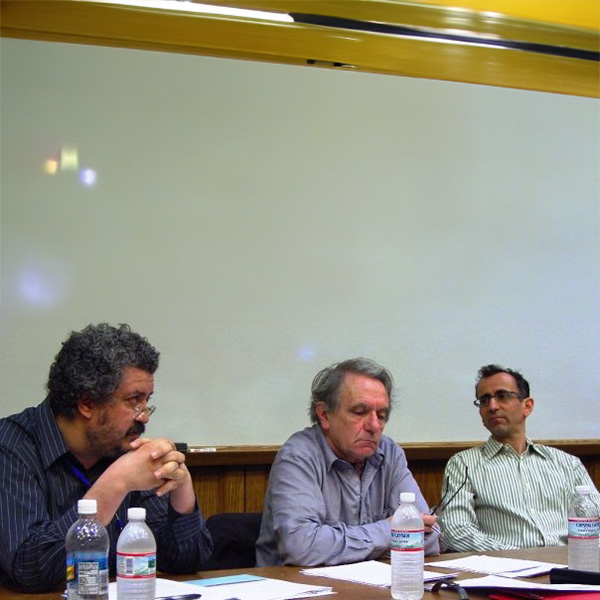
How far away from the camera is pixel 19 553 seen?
2.13 m

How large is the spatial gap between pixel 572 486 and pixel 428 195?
155cm

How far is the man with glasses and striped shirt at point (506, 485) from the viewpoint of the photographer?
11.6 ft

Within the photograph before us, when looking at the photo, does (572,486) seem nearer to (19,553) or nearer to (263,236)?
(263,236)

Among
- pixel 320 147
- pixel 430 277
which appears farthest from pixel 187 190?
pixel 430 277

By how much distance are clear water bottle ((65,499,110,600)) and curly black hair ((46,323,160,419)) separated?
527 mm

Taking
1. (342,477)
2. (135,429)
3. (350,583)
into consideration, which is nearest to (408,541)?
(350,583)

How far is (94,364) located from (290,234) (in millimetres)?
1909

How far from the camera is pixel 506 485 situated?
12.1 feet

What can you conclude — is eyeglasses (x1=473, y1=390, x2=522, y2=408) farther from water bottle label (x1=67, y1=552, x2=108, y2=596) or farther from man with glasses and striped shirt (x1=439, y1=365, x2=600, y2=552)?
water bottle label (x1=67, y1=552, x2=108, y2=596)

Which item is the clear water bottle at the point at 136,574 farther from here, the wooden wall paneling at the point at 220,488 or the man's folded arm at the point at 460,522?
the wooden wall paneling at the point at 220,488

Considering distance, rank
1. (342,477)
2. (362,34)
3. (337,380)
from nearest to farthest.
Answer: (362,34)
(342,477)
(337,380)

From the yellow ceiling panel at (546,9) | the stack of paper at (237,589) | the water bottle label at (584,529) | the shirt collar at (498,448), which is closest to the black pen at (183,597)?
the stack of paper at (237,589)

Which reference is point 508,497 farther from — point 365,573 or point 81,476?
point 81,476

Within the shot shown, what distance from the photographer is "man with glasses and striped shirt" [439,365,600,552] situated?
11.6 ft
